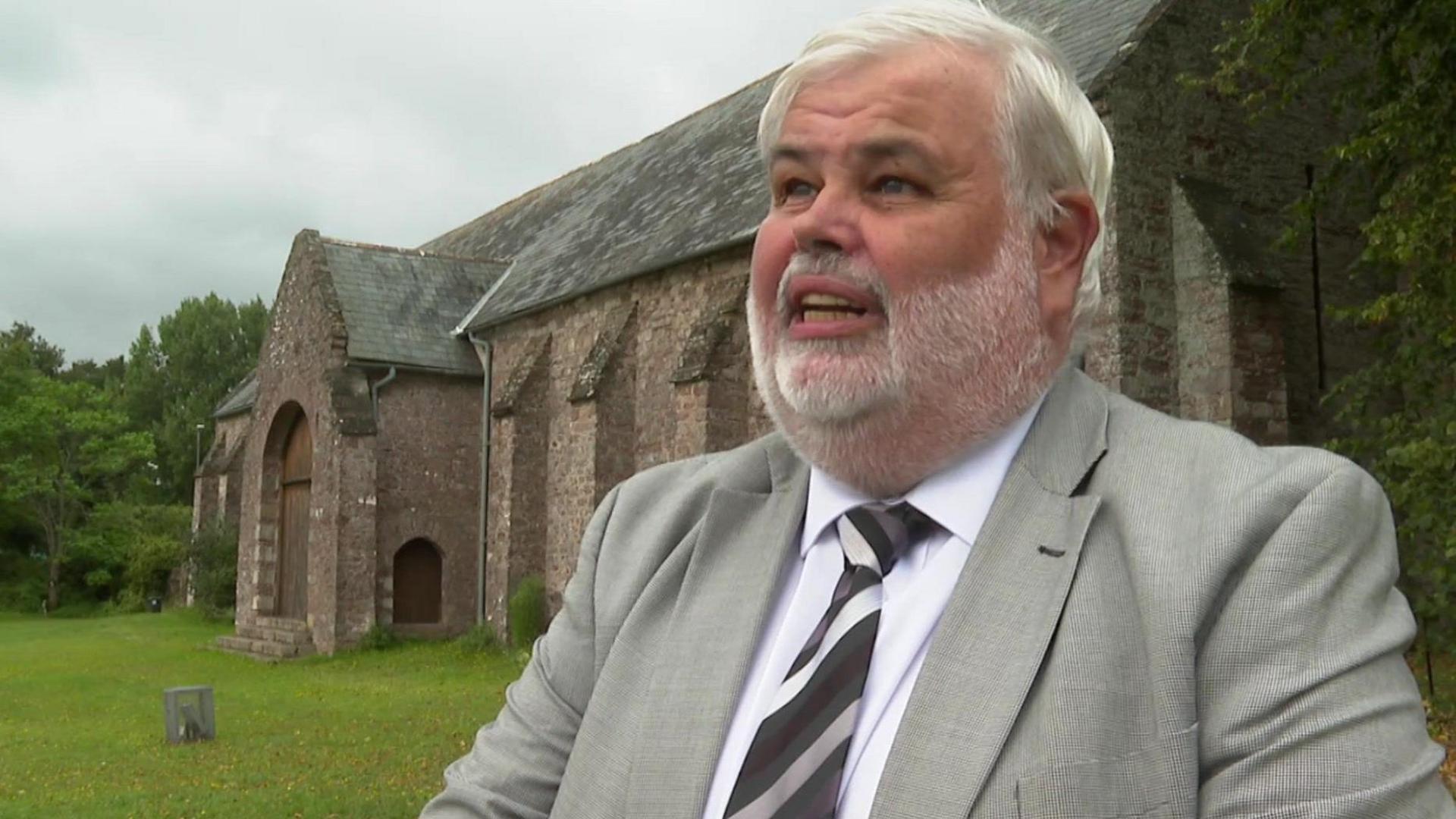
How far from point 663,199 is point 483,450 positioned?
541 cm

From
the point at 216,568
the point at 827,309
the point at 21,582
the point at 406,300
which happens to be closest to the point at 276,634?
the point at 406,300

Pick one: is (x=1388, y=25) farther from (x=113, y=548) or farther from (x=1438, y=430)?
(x=113, y=548)

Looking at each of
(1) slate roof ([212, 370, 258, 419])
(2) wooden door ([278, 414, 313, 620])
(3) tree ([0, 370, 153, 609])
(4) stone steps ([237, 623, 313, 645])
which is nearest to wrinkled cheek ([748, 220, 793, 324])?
(4) stone steps ([237, 623, 313, 645])

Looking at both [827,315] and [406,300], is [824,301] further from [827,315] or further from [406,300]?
[406,300]

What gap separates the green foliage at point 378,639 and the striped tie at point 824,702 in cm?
1983

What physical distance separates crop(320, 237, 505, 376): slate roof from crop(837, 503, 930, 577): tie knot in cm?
2057

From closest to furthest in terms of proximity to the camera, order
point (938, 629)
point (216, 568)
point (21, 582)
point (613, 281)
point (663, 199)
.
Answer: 1. point (938, 629)
2. point (613, 281)
3. point (663, 199)
4. point (216, 568)
5. point (21, 582)

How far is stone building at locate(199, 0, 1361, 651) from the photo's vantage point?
12133 mm

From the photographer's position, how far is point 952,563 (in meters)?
1.71

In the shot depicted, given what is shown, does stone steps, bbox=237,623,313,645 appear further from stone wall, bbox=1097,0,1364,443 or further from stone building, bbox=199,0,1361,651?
stone wall, bbox=1097,0,1364,443

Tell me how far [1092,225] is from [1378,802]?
2.97 feet

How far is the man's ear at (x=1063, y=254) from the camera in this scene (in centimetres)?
185

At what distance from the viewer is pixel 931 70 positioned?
1756 millimetres

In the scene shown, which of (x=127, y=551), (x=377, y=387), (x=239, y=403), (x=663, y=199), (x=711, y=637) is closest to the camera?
(x=711, y=637)
